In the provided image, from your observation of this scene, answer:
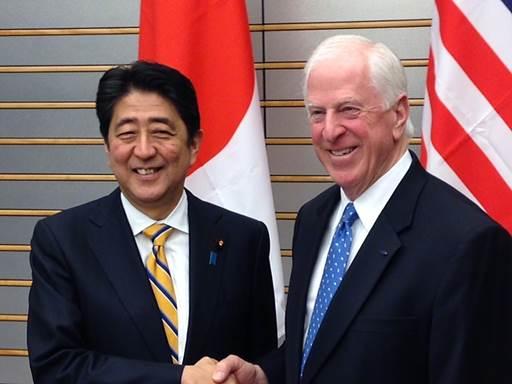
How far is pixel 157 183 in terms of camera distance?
2209 millimetres

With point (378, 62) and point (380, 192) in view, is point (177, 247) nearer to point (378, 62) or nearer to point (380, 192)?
point (380, 192)

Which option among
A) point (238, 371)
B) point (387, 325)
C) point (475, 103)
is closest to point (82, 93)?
point (475, 103)

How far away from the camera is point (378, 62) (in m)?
1.89

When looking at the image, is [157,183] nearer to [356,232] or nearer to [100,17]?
[356,232]

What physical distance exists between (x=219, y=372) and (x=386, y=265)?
0.52 m

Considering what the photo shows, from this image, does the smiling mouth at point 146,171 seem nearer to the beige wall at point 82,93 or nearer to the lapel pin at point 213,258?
the lapel pin at point 213,258

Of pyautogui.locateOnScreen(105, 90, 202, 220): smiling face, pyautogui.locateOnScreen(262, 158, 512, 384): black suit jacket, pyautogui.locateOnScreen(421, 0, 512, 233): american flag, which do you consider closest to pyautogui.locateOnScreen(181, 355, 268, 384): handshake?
pyautogui.locateOnScreen(262, 158, 512, 384): black suit jacket

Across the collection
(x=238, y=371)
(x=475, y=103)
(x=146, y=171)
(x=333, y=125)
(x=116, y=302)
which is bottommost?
(x=238, y=371)

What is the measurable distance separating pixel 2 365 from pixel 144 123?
2.85 metres

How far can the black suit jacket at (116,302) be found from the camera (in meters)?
2.12

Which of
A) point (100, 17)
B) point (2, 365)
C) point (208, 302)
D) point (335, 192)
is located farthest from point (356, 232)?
point (2, 365)

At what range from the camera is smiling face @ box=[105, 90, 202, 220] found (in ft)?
7.20

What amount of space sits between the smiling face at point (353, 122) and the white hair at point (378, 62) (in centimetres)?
1

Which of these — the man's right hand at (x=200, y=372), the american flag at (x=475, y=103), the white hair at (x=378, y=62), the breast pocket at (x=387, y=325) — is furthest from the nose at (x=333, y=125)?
the american flag at (x=475, y=103)
